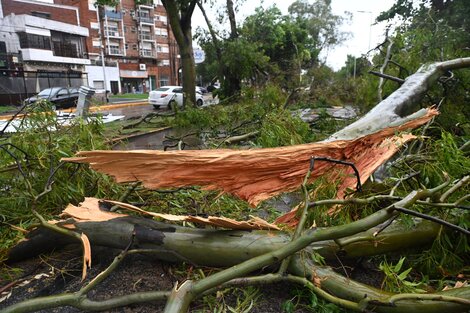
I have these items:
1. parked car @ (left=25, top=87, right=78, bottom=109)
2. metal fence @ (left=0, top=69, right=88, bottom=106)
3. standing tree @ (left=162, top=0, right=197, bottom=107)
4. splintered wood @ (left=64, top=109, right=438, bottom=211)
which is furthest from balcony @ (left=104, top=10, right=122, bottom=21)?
splintered wood @ (left=64, top=109, right=438, bottom=211)

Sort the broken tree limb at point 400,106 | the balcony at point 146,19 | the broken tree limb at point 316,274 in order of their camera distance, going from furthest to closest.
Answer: the balcony at point 146,19
the broken tree limb at point 400,106
the broken tree limb at point 316,274

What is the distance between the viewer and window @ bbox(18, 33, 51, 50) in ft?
107

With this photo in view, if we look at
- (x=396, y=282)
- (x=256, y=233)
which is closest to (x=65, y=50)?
(x=256, y=233)

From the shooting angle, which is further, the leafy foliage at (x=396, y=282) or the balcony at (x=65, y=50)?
the balcony at (x=65, y=50)

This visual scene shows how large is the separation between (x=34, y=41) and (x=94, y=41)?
16.3 m

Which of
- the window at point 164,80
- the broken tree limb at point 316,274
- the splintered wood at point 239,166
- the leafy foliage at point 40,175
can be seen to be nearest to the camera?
the broken tree limb at point 316,274

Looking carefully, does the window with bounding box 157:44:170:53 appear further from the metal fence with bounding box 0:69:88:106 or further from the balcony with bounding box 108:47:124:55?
the metal fence with bounding box 0:69:88:106

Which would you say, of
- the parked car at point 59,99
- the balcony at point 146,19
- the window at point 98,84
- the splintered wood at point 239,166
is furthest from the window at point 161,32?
the splintered wood at point 239,166

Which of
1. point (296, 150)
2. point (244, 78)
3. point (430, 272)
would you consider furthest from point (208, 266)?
point (244, 78)

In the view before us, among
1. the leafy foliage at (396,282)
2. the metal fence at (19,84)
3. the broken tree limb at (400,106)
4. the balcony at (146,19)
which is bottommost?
the leafy foliage at (396,282)

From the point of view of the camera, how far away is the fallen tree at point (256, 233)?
157 centimetres

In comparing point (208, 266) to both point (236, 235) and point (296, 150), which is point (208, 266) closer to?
point (236, 235)

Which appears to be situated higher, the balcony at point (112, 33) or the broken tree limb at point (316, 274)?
the balcony at point (112, 33)

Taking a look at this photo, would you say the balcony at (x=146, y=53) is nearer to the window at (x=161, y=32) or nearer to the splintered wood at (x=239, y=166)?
the window at (x=161, y=32)
